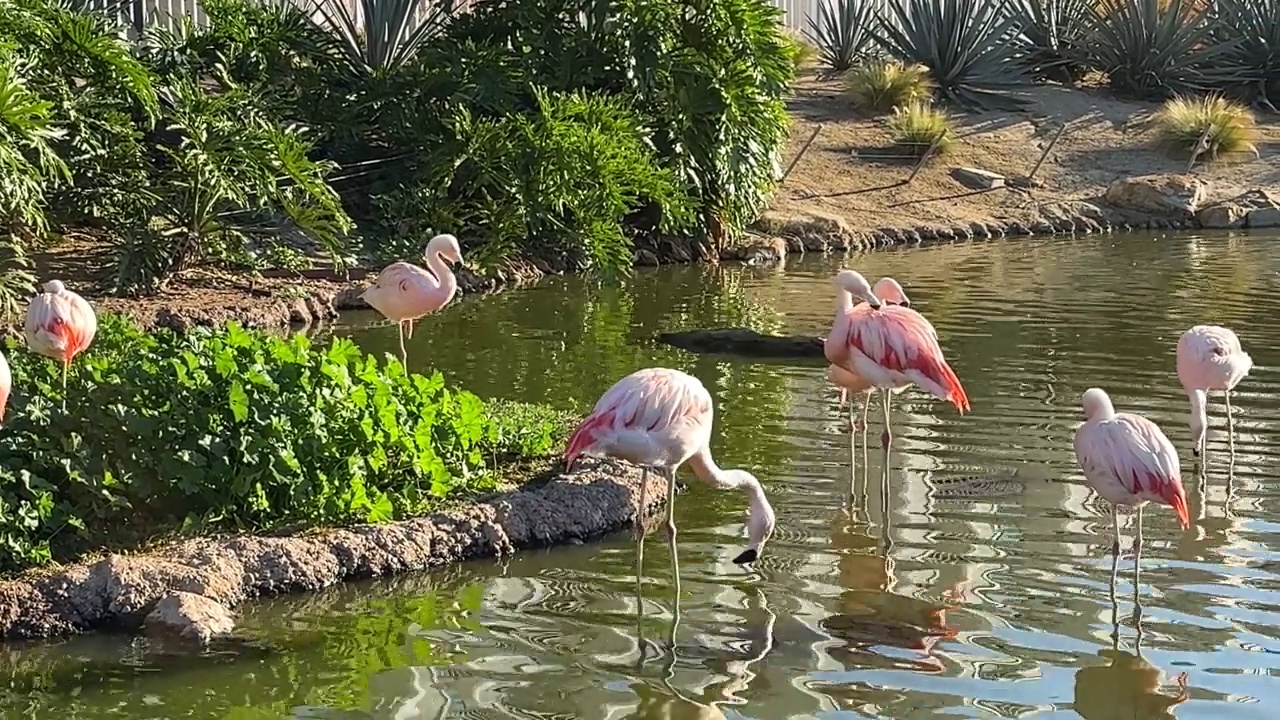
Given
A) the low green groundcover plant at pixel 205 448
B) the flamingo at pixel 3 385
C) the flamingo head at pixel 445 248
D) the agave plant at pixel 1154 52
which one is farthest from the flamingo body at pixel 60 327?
the agave plant at pixel 1154 52

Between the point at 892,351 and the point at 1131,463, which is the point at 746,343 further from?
the point at 1131,463

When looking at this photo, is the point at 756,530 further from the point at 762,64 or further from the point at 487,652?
the point at 762,64

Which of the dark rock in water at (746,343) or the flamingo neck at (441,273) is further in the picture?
the dark rock in water at (746,343)

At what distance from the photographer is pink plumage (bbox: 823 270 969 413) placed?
22.5ft

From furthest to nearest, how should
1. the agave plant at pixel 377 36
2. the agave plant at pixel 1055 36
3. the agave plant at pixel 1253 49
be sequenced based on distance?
the agave plant at pixel 1055 36, the agave plant at pixel 1253 49, the agave plant at pixel 377 36

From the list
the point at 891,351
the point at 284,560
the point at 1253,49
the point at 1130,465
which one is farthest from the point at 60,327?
the point at 1253,49

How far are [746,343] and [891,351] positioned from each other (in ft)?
12.5

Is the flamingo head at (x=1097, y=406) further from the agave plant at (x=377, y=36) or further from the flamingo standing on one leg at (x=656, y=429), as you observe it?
the agave plant at (x=377, y=36)

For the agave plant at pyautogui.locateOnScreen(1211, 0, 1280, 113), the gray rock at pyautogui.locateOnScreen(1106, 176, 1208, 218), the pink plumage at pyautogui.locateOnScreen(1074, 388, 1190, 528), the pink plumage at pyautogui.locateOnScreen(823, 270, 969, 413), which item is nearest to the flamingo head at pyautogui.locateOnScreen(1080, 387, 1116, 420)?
the pink plumage at pyautogui.locateOnScreen(1074, 388, 1190, 528)

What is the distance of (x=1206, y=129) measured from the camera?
834 inches

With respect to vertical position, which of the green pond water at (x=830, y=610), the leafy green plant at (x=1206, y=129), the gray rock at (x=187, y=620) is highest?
the leafy green plant at (x=1206, y=129)

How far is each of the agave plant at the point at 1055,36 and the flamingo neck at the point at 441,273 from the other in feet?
56.1

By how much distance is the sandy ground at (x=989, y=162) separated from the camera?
1917cm

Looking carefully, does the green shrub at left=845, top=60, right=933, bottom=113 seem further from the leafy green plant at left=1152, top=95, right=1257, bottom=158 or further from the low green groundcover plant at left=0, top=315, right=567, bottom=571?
the low green groundcover plant at left=0, top=315, right=567, bottom=571
